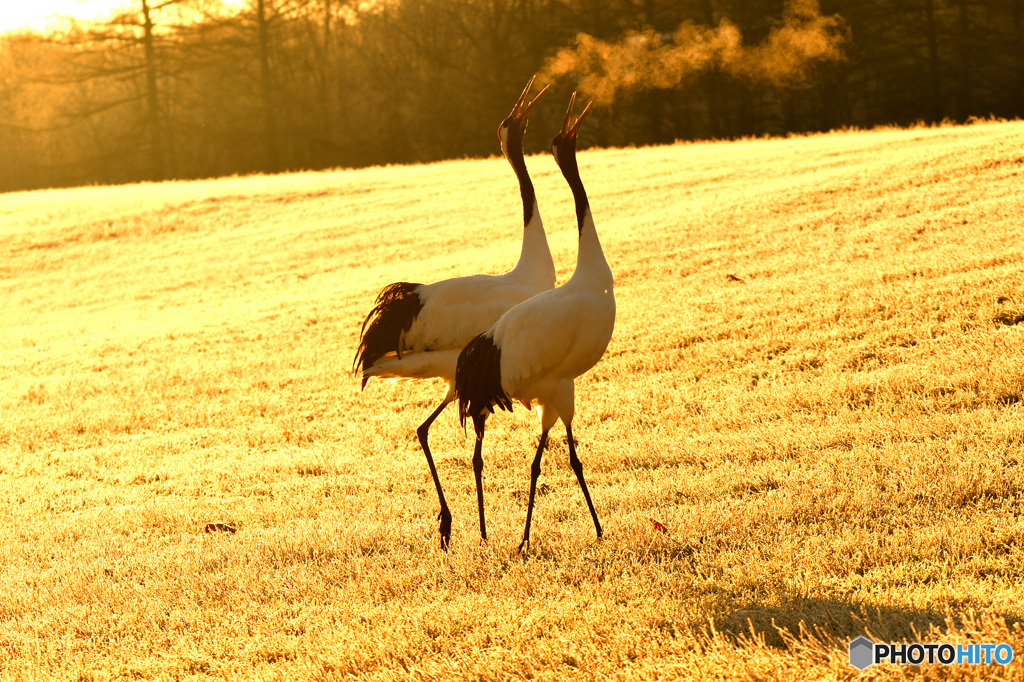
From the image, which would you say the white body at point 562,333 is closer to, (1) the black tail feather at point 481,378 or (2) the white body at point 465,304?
(1) the black tail feather at point 481,378

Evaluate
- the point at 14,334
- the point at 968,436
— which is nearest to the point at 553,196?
the point at 14,334

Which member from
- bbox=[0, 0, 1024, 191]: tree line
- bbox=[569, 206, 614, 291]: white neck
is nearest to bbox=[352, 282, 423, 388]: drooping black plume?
bbox=[569, 206, 614, 291]: white neck

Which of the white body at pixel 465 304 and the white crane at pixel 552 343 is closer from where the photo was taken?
the white crane at pixel 552 343

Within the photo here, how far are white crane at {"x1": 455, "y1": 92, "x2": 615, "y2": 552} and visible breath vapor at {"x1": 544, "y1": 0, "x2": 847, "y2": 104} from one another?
3398 cm

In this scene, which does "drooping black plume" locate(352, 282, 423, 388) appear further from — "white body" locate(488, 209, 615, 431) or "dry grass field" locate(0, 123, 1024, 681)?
"white body" locate(488, 209, 615, 431)

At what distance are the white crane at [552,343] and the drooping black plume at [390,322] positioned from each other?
1.03 metres

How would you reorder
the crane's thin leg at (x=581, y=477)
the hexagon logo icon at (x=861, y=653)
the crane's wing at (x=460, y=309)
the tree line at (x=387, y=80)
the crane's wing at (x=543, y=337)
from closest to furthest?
the hexagon logo icon at (x=861, y=653)
the crane's wing at (x=543, y=337)
the crane's thin leg at (x=581, y=477)
the crane's wing at (x=460, y=309)
the tree line at (x=387, y=80)

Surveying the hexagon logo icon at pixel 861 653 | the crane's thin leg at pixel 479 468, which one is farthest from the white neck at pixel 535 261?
the hexagon logo icon at pixel 861 653

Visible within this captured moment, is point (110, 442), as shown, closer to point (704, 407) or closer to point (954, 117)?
point (704, 407)

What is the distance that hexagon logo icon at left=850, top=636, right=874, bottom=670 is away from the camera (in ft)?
11.2

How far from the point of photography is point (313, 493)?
6.43m

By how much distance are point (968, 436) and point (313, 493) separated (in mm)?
4059

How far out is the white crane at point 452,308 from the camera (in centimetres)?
596

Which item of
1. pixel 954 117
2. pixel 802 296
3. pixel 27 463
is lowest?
pixel 27 463
